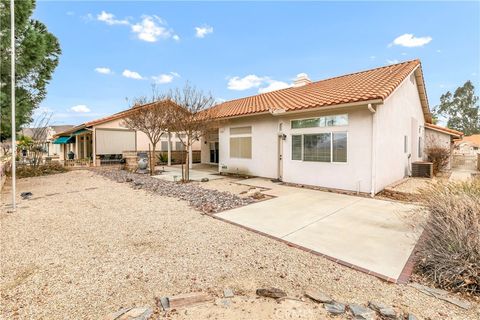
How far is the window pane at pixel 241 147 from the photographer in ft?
46.4

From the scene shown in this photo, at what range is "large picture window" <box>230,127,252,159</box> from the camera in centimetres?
1416

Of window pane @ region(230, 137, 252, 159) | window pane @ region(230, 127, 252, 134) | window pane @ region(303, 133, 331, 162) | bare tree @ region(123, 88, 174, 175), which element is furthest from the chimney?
bare tree @ region(123, 88, 174, 175)

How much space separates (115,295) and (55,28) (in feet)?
50.4

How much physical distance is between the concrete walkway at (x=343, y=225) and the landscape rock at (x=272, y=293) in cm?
164

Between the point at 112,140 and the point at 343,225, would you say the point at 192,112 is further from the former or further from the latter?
the point at 112,140

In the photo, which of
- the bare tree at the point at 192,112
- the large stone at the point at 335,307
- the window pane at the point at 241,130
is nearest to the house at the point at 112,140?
the window pane at the point at 241,130

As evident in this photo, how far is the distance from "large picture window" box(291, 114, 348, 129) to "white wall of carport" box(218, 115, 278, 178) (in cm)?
159

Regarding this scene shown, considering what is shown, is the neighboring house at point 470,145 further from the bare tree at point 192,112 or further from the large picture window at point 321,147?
the bare tree at point 192,112

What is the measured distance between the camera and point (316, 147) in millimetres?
10531

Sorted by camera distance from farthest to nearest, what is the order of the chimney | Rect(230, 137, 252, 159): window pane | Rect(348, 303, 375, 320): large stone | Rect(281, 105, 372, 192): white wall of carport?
1. the chimney
2. Rect(230, 137, 252, 159): window pane
3. Rect(281, 105, 372, 192): white wall of carport
4. Rect(348, 303, 375, 320): large stone

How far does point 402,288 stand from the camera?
→ 346cm

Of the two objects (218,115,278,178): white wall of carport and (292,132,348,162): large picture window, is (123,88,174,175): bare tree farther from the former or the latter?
(292,132,348,162): large picture window

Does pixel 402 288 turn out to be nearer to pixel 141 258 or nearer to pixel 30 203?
pixel 141 258

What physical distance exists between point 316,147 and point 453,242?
7.00 m
